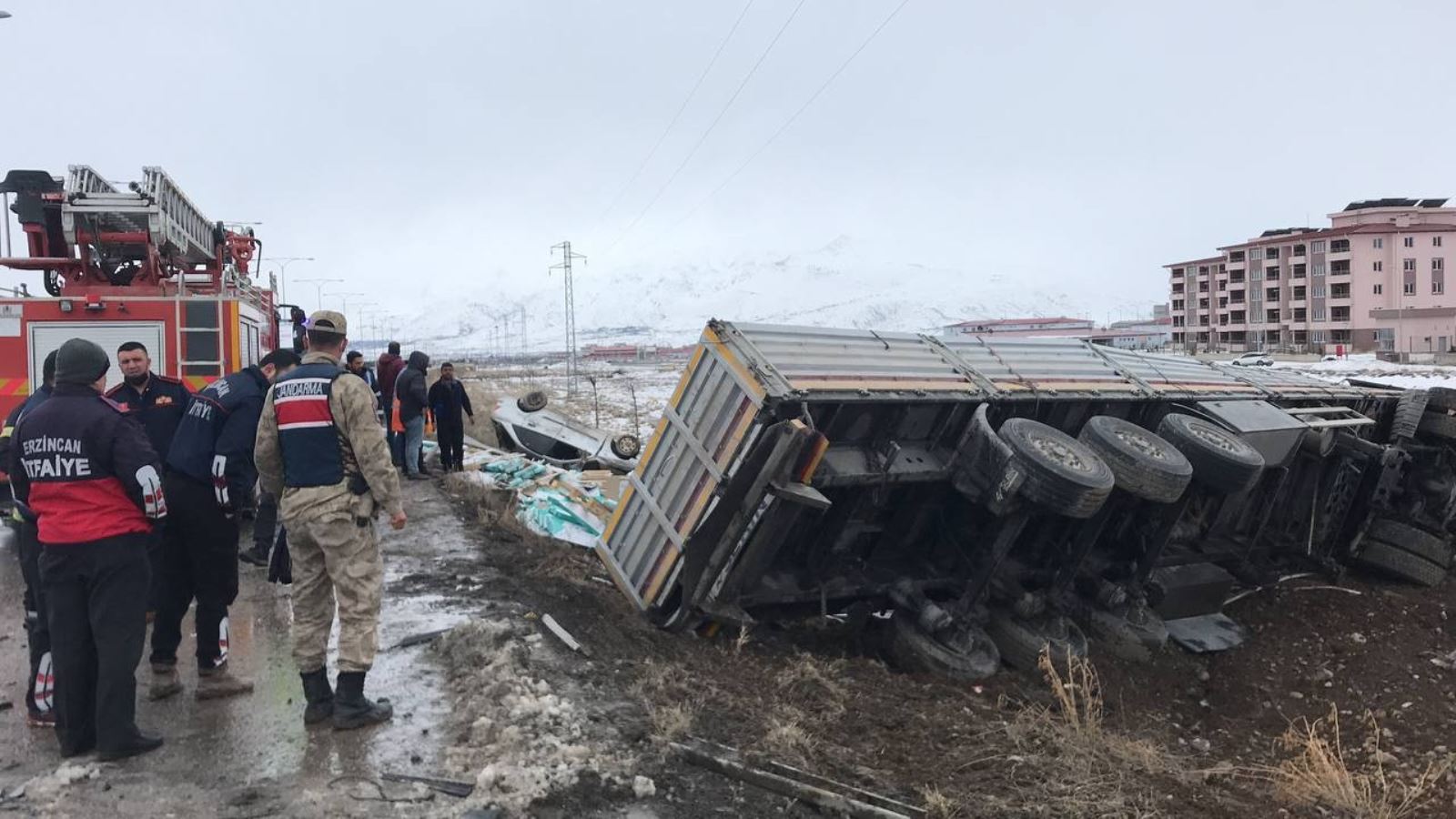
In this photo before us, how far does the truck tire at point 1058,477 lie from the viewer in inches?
215

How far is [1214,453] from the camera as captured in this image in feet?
21.0

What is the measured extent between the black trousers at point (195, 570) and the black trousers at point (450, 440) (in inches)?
288

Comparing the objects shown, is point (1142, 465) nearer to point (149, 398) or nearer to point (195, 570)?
point (195, 570)

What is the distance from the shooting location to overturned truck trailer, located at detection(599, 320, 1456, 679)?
5.60m

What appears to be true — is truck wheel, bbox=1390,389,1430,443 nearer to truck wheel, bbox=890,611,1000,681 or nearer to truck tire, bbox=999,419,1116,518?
truck tire, bbox=999,419,1116,518

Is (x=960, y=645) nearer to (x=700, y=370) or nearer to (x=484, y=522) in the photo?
(x=700, y=370)

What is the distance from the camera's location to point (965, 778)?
160 inches

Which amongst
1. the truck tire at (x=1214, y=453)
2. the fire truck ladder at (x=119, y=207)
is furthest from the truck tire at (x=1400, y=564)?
the fire truck ladder at (x=119, y=207)

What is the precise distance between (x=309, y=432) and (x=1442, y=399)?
9.43m

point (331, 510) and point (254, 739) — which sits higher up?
point (331, 510)

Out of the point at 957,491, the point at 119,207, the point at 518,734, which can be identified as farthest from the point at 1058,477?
the point at 119,207

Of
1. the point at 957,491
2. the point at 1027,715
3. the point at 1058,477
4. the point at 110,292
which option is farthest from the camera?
the point at 110,292

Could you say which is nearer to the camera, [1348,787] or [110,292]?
[1348,787]

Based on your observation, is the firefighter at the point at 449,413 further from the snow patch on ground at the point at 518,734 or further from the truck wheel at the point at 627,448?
the snow patch on ground at the point at 518,734
